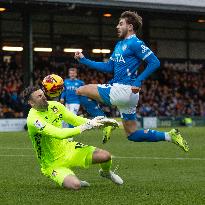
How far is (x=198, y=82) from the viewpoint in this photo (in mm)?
43562

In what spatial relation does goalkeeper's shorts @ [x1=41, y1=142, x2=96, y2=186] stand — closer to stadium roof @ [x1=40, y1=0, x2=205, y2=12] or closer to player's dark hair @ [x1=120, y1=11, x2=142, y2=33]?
player's dark hair @ [x1=120, y1=11, x2=142, y2=33]

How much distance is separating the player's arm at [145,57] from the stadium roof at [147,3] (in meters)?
19.6

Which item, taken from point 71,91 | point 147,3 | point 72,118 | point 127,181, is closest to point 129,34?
point 127,181

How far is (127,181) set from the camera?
11.3 metres

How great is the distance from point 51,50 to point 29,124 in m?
29.5

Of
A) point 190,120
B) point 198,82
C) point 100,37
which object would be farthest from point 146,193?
point 198,82

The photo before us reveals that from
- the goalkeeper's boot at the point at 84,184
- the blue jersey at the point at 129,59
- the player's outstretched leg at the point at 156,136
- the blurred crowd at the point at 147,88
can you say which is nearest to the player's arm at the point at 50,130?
the goalkeeper's boot at the point at 84,184

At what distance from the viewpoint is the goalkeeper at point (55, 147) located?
9.90m

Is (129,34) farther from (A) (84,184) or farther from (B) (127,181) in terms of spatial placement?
(A) (84,184)

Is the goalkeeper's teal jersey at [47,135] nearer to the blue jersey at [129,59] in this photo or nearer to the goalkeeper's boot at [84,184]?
the goalkeeper's boot at [84,184]

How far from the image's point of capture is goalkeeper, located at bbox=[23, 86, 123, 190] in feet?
32.5

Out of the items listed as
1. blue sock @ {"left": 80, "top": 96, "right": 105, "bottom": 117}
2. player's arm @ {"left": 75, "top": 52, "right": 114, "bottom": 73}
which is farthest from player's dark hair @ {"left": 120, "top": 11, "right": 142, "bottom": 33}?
blue sock @ {"left": 80, "top": 96, "right": 105, "bottom": 117}

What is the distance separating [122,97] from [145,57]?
762 millimetres

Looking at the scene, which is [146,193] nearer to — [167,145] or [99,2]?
[167,145]
